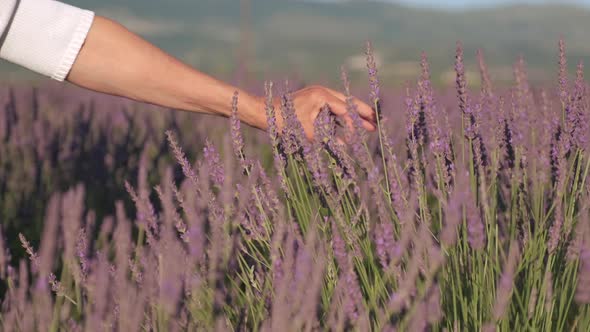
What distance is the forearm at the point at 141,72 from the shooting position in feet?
5.45

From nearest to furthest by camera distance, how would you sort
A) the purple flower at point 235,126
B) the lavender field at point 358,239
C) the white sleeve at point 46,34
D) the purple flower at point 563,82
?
1. the lavender field at point 358,239
2. the purple flower at point 235,126
3. the purple flower at point 563,82
4. the white sleeve at point 46,34

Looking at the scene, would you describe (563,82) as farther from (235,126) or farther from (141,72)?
(141,72)

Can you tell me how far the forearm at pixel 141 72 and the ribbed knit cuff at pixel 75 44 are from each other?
0.07 feet

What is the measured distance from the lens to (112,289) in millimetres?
1405

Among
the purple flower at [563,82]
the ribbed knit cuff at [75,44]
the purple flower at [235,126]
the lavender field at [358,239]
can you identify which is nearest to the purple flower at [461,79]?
the lavender field at [358,239]

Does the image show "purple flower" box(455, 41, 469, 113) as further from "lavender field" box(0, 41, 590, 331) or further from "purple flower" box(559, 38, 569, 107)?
"purple flower" box(559, 38, 569, 107)

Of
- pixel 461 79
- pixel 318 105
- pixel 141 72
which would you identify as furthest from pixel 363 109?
pixel 141 72

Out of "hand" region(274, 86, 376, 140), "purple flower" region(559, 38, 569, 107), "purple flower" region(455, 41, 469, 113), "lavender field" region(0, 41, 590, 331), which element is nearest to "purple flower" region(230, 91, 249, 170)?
"lavender field" region(0, 41, 590, 331)

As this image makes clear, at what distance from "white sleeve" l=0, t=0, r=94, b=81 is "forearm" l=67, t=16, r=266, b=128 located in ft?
0.10

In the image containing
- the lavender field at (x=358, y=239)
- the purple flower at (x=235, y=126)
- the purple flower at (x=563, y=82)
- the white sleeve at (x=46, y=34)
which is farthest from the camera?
the white sleeve at (x=46, y=34)

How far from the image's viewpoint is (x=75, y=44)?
1643 mm

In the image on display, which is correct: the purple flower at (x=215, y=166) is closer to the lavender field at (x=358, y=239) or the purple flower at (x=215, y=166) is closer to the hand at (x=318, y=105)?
the lavender field at (x=358, y=239)

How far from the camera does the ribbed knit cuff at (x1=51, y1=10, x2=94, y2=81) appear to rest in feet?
5.36

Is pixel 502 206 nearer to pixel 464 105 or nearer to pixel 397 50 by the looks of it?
pixel 464 105
